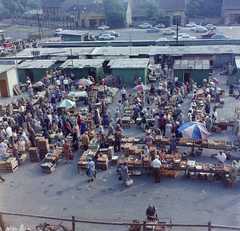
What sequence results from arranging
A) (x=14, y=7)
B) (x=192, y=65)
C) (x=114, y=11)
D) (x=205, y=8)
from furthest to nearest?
(x=14, y=7) → (x=205, y=8) → (x=114, y=11) → (x=192, y=65)

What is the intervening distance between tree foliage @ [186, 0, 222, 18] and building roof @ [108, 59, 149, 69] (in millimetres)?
55575

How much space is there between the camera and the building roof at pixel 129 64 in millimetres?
30425

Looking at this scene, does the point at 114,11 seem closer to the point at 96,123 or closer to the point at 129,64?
the point at 129,64

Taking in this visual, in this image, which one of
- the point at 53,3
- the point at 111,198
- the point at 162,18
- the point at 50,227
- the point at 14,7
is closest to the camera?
the point at 50,227

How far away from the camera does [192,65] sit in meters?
29.9

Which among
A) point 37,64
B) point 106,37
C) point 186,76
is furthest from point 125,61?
point 106,37

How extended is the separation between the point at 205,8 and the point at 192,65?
187 feet

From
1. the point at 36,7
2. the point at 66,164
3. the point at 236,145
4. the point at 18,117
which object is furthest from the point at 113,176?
the point at 36,7

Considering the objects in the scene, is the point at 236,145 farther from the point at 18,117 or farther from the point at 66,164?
the point at 18,117

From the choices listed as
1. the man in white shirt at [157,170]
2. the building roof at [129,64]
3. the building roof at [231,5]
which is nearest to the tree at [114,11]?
the building roof at [231,5]

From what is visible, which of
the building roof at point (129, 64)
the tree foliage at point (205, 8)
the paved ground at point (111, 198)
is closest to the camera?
the paved ground at point (111, 198)

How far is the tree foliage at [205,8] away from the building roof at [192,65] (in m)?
54.6

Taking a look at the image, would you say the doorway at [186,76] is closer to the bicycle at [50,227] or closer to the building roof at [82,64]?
the building roof at [82,64]

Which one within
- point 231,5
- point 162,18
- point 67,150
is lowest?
point 67,150
